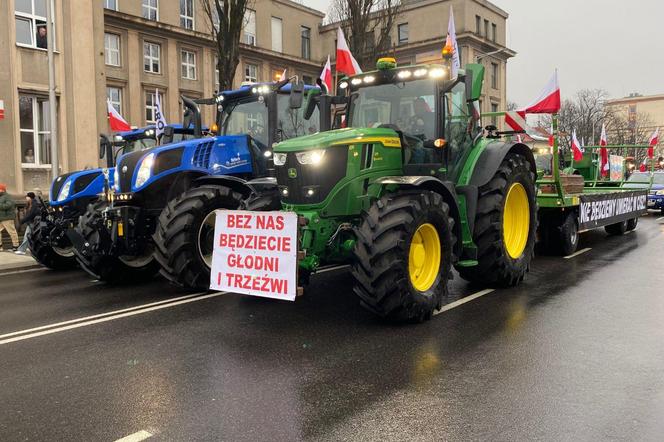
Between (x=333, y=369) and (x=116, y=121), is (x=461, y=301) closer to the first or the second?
(x=333, y=369)

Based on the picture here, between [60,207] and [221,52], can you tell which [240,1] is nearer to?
[221,52]

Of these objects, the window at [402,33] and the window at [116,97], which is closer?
the window at [116,97]

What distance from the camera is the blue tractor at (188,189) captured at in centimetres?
740

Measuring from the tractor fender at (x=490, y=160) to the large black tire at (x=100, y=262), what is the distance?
5019 mm

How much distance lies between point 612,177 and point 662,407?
1897 centimetres

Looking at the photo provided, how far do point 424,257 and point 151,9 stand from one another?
31259 millimetres

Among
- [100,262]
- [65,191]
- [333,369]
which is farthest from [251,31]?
[333,369]

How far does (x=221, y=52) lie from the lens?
658 inches

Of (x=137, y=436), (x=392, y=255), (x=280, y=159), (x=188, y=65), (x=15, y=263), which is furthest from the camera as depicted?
(x=188, y=65)

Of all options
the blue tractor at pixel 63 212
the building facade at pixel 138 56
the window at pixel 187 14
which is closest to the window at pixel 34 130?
the building facade at pixel 138 56

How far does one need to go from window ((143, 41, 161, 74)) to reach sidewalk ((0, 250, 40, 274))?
69.4 feet

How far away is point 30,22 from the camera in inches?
696

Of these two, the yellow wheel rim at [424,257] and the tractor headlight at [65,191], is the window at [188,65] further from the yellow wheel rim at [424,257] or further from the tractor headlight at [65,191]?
the yellow wheel rim at [424,257]

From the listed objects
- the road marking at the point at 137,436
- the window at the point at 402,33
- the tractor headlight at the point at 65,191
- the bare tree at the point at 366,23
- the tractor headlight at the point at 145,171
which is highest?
the window at the point at 402,33
